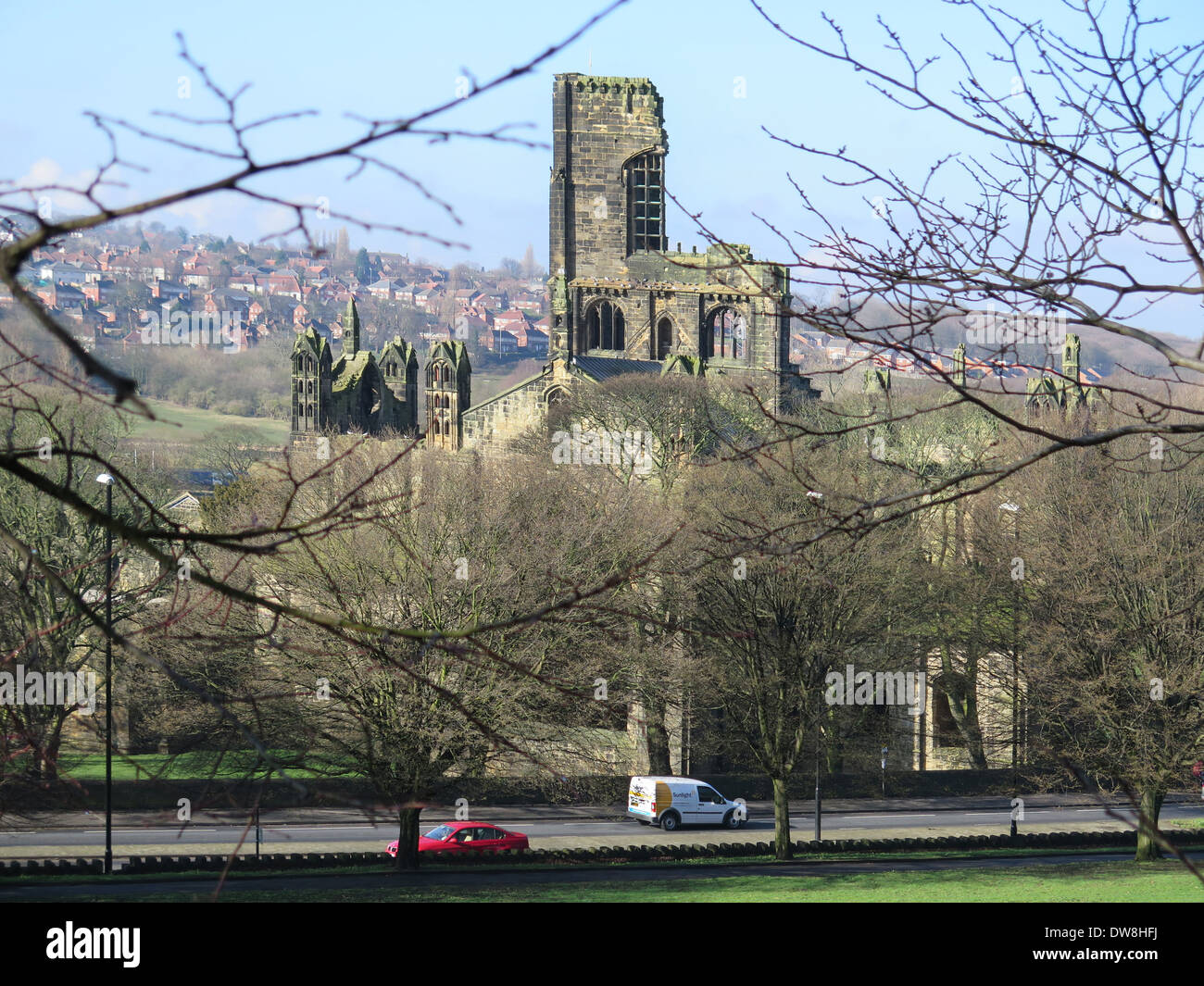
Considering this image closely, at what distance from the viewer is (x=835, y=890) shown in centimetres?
2481

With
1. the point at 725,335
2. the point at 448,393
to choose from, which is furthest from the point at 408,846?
the point at 725,335

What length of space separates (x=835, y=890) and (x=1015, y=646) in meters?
11.1

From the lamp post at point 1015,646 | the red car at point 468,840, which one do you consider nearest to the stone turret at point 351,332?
the lamp post at point 1015,646

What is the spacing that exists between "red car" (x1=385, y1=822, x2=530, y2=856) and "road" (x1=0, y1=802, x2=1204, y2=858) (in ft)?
4.32

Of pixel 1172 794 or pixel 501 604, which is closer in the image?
pixel 501 604

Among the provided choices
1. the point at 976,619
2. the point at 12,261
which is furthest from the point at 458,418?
the point at 12,261

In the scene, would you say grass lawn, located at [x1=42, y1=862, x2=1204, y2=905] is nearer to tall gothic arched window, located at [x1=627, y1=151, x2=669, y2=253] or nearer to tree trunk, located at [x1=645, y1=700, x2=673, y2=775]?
tree trunk, located at [x1=645, y1=700, x2=673, y2=775]

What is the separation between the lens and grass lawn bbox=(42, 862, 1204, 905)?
22.2 metres

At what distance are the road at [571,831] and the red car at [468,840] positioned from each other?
1.32 m

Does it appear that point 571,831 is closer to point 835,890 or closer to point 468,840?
point 468,840

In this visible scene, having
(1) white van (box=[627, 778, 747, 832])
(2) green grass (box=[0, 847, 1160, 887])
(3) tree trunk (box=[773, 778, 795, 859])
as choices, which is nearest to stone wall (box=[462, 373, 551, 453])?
(1) white van (box=[627, 778, 747, 832])
